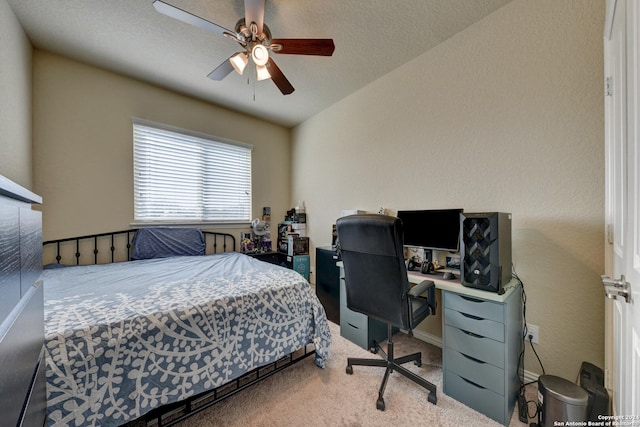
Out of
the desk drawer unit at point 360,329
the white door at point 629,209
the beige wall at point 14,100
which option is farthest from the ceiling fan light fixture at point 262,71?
the desk drawer unit at point 360,329

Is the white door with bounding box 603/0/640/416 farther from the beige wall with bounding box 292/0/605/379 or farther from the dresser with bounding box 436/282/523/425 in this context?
the beige wall with bounding box 292/0/605/379

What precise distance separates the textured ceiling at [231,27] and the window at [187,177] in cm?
70

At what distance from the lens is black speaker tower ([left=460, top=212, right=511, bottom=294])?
5.03ft

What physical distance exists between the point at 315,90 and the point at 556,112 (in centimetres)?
236

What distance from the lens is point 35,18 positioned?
6.48 ft

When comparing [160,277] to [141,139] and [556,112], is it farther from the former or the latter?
[556,112]

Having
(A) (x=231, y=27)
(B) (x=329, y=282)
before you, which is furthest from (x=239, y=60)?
(B) (x=329, y=282)

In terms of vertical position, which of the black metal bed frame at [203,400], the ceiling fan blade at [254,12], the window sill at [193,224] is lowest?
the black metal bed frame at [203,400]

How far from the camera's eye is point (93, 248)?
8.64ft

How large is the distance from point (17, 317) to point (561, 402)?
2.16m

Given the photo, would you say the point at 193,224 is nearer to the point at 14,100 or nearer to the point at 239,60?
the point at 14,100

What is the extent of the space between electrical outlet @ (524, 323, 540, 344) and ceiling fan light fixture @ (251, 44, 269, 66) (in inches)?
109

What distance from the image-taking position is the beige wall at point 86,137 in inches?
94.3

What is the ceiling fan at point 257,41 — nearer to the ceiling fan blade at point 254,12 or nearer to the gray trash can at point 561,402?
the ceiling fan blade at point 254,12
